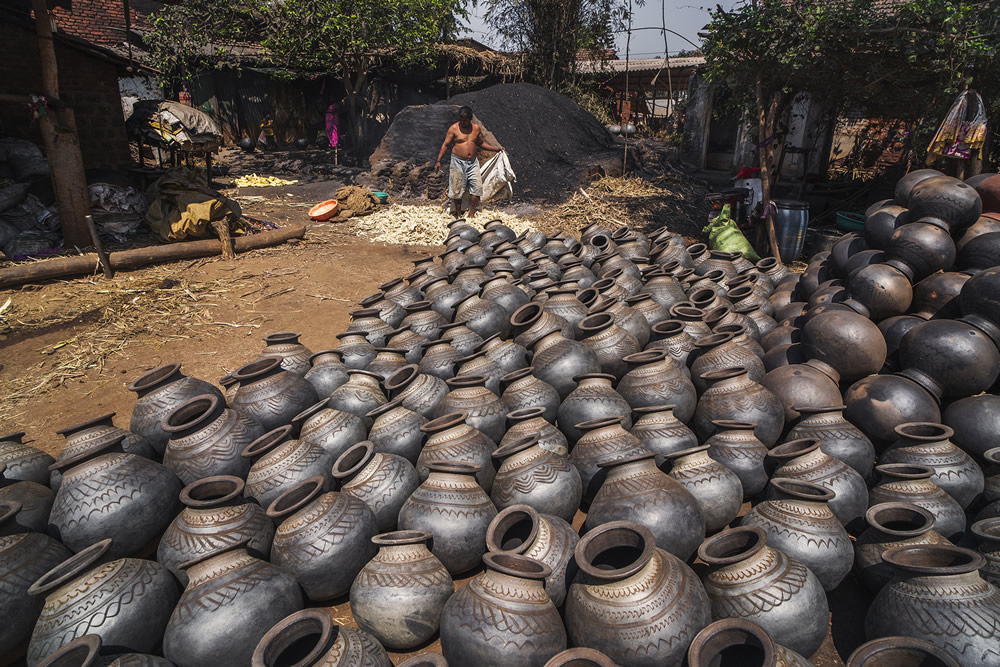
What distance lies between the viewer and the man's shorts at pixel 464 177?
12205 mm

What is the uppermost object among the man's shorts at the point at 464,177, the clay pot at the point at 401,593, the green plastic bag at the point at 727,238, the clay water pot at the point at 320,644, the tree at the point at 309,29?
the tree at the point at 309,29

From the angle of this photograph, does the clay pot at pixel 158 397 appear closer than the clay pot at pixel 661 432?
No

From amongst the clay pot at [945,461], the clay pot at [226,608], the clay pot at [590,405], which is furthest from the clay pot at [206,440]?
the clay pot at [945,461]

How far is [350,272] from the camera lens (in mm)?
9539

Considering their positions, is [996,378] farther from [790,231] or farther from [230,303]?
[230,303]

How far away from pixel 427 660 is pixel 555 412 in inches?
98.2

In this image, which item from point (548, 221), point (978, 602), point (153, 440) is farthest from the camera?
point (548, 221)

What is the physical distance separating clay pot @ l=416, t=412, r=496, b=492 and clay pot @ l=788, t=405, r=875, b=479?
7.55 feet

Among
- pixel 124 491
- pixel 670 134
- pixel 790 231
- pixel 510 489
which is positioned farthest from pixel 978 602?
pixel 670 134

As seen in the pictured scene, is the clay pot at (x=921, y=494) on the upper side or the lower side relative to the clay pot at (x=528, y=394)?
lower

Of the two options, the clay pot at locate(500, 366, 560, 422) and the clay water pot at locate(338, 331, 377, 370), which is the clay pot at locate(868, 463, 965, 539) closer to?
the clay pot at locate(500, 366, 560, 422)

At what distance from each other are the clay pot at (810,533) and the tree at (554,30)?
2347cm

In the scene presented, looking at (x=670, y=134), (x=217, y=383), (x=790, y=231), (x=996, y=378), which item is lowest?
(x=217, y=383)

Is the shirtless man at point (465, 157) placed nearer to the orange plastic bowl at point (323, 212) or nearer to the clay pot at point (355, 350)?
the orange plastic bowl at point (323, 212)
